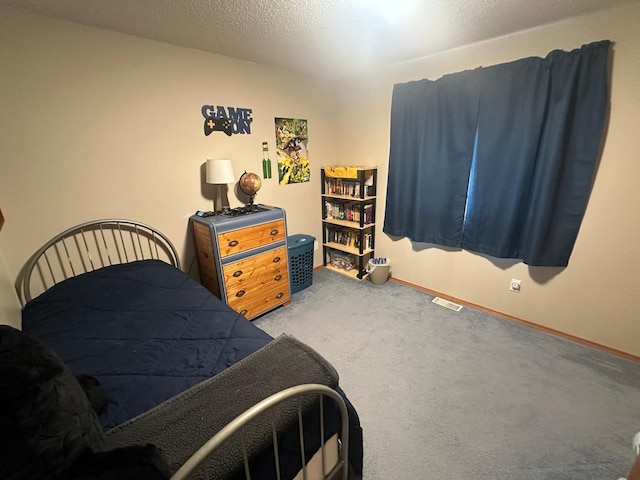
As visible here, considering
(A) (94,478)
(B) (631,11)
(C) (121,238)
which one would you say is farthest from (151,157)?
(B) (631,11)

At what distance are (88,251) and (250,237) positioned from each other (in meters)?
1.15

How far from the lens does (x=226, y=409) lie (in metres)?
0.94

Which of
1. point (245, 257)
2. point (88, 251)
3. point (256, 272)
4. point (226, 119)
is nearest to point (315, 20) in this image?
point (226, 119)

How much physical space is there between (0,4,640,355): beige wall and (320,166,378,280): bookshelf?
0.79 m

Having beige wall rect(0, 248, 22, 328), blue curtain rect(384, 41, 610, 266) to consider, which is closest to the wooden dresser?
beige wall rect(0, 248, 22, 328)

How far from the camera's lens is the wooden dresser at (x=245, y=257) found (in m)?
2.26

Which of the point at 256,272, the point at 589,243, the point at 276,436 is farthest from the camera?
the point at 256,272

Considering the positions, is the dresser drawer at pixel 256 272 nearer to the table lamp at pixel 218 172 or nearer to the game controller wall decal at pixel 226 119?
the table lamp at pixel 218 172

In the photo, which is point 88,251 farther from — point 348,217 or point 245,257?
point 348,217

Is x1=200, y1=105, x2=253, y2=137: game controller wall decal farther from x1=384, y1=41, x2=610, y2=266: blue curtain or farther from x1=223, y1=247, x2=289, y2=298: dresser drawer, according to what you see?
x1=384, y1=41, x2=610, y2=266: blue curtain

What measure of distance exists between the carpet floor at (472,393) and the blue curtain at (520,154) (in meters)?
0.75

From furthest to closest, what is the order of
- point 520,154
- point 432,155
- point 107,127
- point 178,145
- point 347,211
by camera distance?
point 347,211 → point 432,155 → point 178,145 → point 520,154 → point 107,127

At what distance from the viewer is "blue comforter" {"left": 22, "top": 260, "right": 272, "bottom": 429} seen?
3.72 ft

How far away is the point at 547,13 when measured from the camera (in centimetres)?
178
